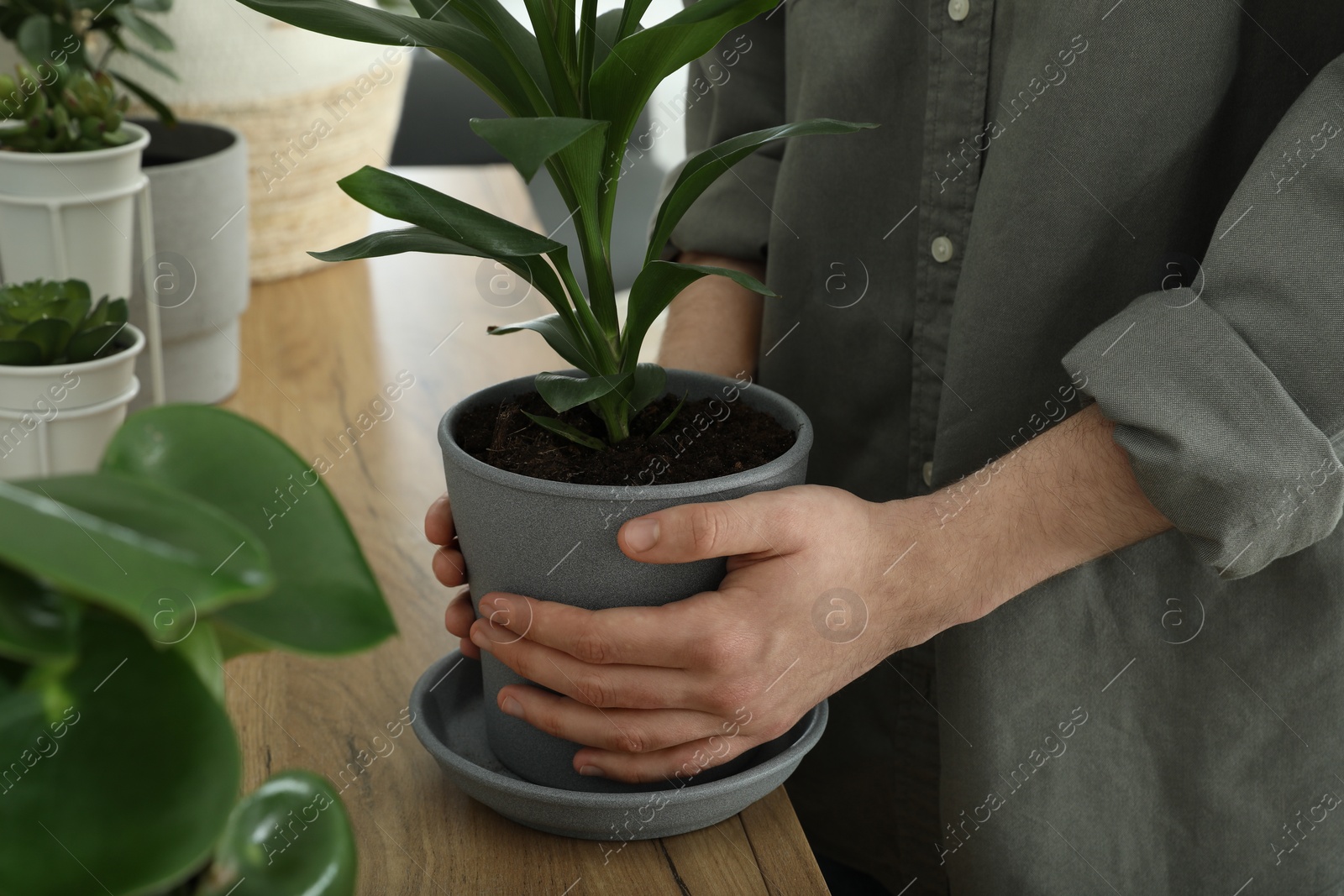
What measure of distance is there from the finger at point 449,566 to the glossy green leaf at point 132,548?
1.51 ft

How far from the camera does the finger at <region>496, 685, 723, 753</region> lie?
54 cm

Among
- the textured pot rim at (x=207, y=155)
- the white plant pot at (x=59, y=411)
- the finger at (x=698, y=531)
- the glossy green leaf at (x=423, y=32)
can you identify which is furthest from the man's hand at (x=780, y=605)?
the textured pot rim at (x=207, y=155)

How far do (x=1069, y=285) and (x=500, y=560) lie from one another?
1.43 feet

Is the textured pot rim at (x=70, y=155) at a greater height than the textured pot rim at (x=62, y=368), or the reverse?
the textured pot rim at (x=70, y=155)

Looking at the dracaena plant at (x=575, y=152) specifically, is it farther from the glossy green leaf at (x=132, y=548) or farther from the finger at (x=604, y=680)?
the glossy green leaf at (x=132, y=548)

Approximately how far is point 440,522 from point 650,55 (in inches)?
12.5

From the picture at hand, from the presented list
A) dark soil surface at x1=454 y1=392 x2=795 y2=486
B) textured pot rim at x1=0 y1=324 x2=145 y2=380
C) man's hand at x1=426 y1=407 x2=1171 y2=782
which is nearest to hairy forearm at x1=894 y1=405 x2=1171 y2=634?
man's hand at x1=426 y1=407 x2=1171 y2=782

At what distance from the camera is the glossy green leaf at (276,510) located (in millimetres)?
215

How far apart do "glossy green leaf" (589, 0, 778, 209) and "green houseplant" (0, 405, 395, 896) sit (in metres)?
0.30

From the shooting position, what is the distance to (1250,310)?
583 millimetres

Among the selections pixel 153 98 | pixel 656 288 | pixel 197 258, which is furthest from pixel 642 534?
pixel 153 98

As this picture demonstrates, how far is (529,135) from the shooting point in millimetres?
398

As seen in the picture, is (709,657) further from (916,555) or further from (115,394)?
(115,394)

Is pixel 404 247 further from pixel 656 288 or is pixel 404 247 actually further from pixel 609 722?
pixel 609 722
